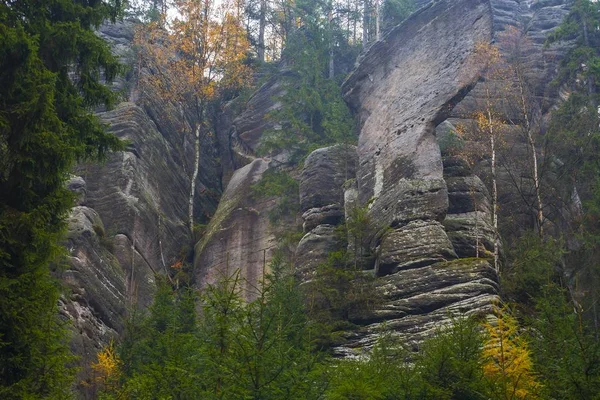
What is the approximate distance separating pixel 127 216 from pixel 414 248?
444 inches

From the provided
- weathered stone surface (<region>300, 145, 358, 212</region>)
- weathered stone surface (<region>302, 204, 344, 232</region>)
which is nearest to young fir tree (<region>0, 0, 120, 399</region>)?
weathered stone surface (<region>302, 204, 344, 232</region>)

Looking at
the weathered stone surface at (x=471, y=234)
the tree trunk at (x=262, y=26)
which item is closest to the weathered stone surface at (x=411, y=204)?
the weathered stone surface at (x=471, y=234)

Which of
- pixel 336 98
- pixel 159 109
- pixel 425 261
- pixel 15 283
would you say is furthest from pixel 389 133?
pixel 15 283

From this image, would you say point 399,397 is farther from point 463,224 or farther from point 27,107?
point 463,224

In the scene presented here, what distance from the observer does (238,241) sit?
91.7 ft

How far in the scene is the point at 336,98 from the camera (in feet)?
110

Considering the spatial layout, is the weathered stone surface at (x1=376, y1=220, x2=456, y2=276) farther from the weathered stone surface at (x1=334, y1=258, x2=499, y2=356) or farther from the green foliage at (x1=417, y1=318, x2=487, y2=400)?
the green foliage at (x1=417, y1=318, x2=487, y2=400)

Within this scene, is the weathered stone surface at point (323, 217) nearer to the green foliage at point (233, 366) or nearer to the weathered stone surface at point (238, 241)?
the weathered stone surface at point (238, 241)

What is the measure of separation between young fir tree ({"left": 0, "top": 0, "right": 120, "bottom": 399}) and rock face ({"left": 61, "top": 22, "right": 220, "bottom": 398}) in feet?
17.3

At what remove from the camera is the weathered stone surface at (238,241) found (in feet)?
88.0

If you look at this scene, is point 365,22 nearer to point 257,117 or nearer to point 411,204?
point 257,117

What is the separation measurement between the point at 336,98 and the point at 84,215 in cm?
1463

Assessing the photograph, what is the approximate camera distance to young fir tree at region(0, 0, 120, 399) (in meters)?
9.95

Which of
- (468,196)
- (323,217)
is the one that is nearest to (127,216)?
(323,217)
